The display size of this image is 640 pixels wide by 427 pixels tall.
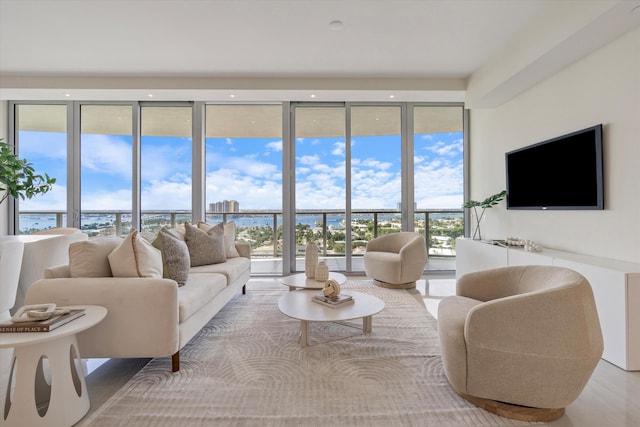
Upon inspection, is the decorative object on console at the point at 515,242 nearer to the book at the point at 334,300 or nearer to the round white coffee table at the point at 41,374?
the book at the point at 334,300

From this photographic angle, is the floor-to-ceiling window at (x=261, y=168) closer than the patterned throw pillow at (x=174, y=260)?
No

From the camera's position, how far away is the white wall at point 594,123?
90.2 inches

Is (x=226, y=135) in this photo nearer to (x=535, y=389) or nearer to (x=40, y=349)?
(x=40, y=349)

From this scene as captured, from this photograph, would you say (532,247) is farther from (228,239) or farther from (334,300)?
(228,239)

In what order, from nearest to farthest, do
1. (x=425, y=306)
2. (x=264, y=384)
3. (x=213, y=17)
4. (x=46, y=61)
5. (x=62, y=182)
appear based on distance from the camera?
(x=264, y=384) → (x=213, y=17) → (x=425, y=306) → (x=46, y=61) → (x=62, y=182)

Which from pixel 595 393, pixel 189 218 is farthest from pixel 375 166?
pixel 595 393

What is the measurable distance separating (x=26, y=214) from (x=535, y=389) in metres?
6.56

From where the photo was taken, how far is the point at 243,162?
15.9 feet

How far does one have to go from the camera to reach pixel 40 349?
141cm

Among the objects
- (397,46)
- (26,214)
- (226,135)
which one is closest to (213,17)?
(397,46)

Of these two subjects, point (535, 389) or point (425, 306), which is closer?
point (535, 389)

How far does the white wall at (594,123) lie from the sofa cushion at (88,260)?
3.77m

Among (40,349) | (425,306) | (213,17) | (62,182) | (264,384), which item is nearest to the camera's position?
(40,349)

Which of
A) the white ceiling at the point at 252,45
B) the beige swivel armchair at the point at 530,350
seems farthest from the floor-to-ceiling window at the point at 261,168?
the beige swivel armchair at the point at 530,350
